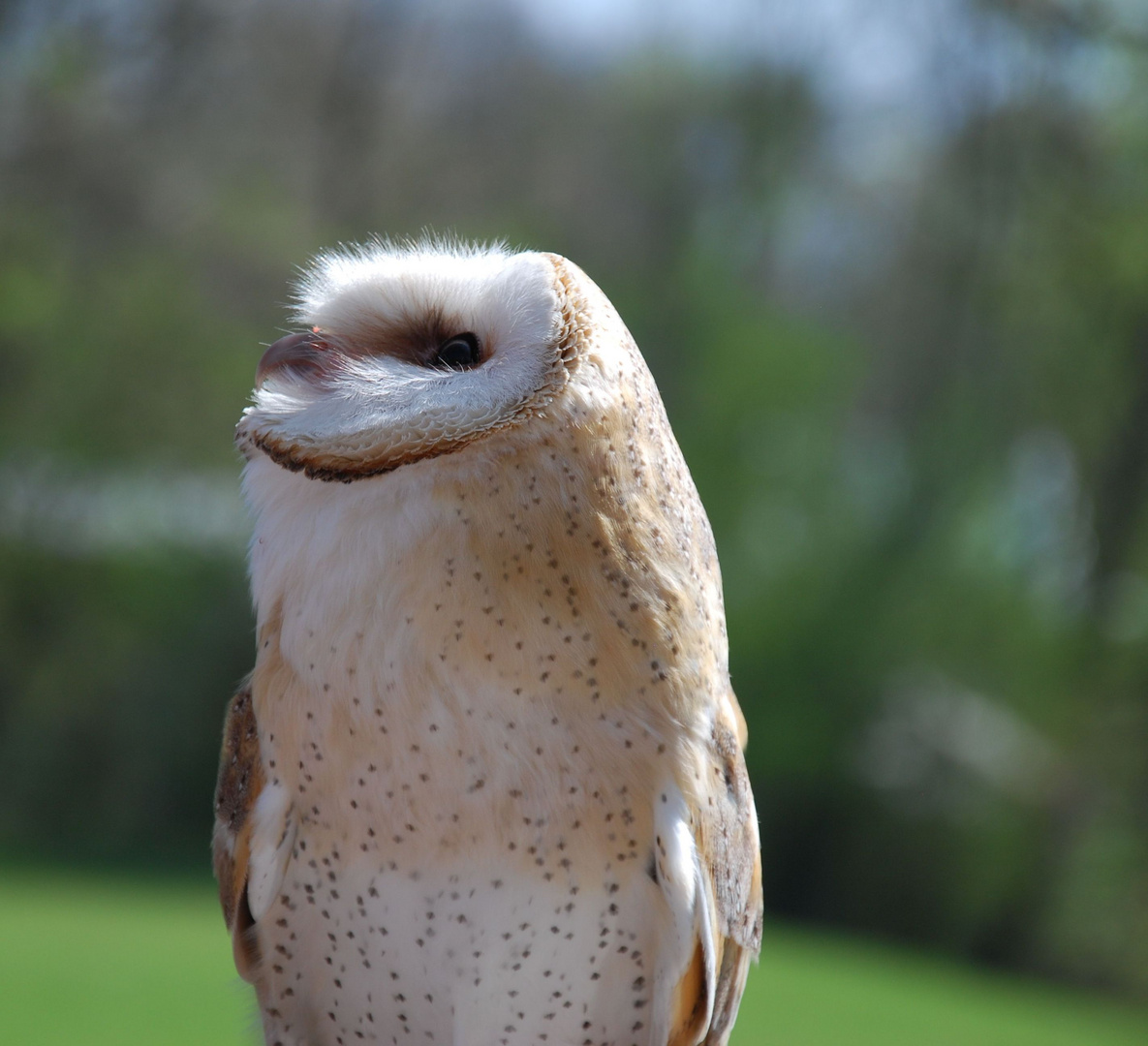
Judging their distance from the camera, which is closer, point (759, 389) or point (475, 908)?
point (475, 908)

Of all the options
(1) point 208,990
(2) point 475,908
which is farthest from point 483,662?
(1) point 208,990

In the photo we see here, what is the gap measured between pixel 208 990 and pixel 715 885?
3871 mm

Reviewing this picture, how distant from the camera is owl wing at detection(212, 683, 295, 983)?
863 mm

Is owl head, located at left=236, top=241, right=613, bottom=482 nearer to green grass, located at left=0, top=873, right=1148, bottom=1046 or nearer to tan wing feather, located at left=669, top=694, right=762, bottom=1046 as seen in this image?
tan wing feather, located at left=669, top=694, right=762, bottom=1046

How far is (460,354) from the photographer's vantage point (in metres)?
0.83

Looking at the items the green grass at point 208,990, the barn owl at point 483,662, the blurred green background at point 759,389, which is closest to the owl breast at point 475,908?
the barn owl at point 483,662

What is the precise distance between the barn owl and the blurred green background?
5.10m

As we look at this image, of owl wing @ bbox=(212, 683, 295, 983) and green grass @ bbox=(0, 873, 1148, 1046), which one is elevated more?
owl wing @ bbox=(212, 683, 295, 983)

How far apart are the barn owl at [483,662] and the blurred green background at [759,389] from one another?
5100mm

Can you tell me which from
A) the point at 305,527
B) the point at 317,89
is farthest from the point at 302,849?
the point at 317,89

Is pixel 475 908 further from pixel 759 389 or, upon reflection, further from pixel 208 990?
pixel 759 389

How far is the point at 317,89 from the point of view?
705 centimetres

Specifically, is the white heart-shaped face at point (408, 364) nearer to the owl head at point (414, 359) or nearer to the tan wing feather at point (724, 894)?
the owl head at point (414, 359)

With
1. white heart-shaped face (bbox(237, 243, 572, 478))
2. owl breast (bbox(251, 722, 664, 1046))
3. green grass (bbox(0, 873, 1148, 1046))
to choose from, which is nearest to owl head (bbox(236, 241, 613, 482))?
white heart-shaped face (bbox(237, 243, 572, 478))
